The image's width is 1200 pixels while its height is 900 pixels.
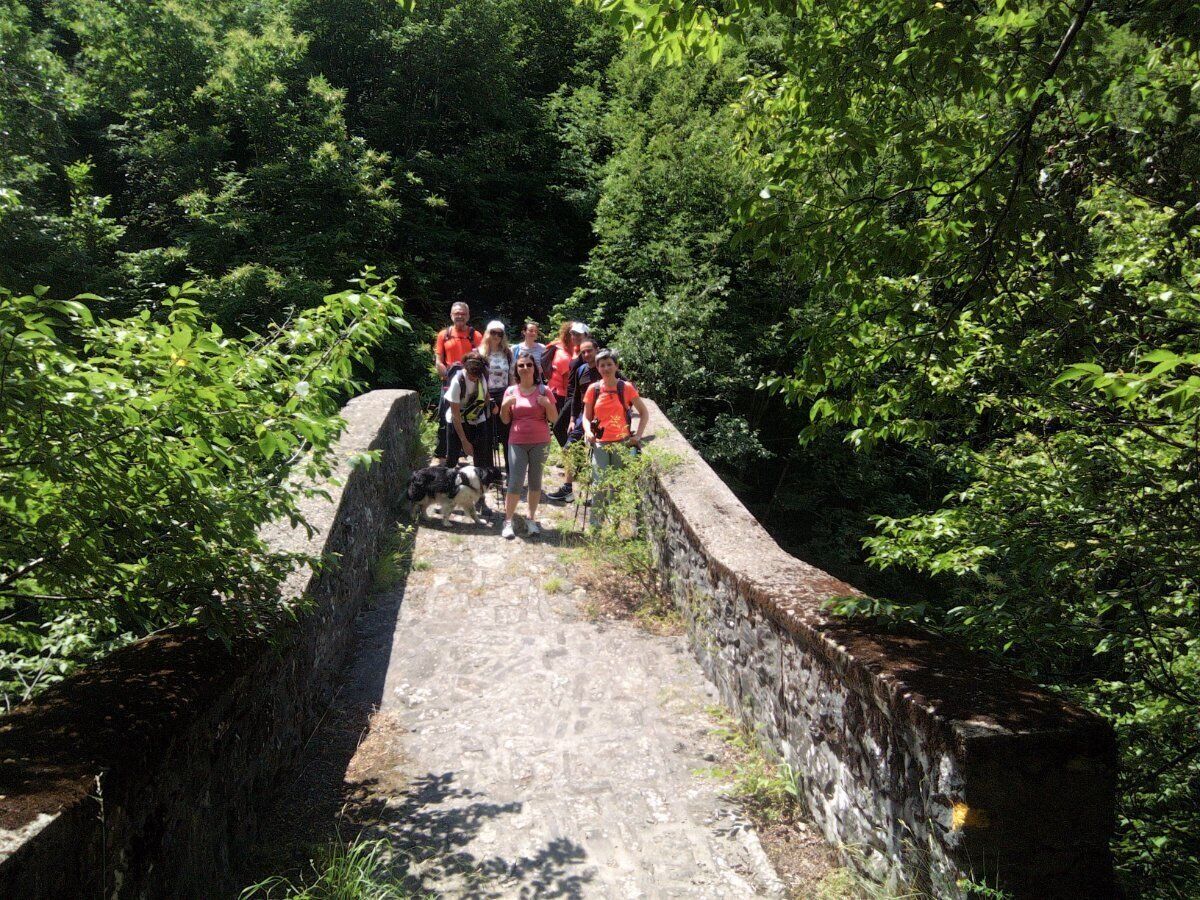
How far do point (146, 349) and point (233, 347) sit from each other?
35cm

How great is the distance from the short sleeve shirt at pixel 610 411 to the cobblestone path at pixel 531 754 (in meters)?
1.69

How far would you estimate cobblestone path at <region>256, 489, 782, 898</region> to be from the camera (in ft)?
13.0

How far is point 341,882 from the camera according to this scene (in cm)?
339

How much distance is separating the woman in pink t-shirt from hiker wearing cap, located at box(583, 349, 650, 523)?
1.37ft

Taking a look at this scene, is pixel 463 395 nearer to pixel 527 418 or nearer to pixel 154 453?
pixel 527 418

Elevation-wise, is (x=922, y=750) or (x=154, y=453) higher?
(x=154, y=453)

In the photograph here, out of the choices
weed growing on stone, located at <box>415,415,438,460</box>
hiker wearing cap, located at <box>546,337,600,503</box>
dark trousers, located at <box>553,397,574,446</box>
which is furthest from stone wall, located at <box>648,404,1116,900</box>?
weed growing on stone, located at <box>415,415,438,460</box>

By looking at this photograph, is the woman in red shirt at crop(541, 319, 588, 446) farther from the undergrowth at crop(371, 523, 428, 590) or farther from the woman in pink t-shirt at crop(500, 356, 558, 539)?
the undergrowth at crop(371, 523, 428, 590)

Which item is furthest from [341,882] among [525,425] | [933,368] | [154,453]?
[525,425]

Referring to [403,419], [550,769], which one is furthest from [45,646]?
[403,419]

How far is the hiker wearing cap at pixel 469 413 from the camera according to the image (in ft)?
28.6

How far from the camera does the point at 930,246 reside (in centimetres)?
424

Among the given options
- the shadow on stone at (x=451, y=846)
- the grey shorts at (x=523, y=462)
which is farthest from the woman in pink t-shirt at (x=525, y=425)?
the shadow on stone at (x=451, y=846)

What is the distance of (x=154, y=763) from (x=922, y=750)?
2.72m
